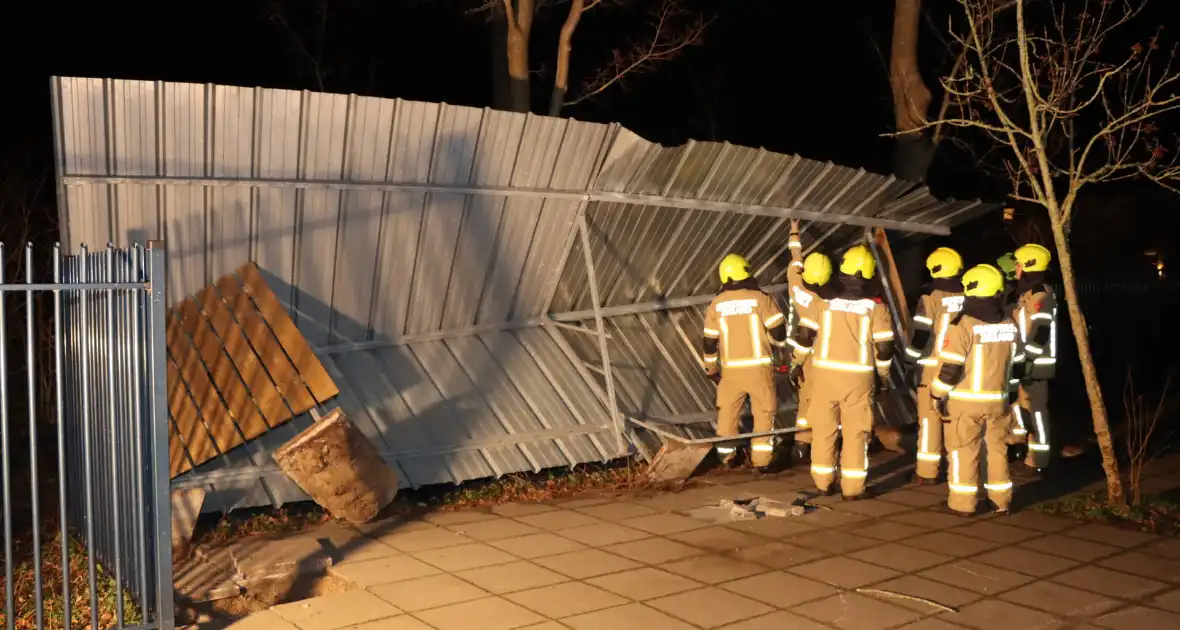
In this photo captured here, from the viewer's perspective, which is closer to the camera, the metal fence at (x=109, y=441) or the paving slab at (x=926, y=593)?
Result: the metal fence at (x=109, y=441)

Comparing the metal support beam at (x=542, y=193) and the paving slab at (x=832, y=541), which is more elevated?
the metal support beam at (x=542, y=193)

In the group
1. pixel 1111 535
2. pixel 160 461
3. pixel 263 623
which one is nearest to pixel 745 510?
pixel 1111 535

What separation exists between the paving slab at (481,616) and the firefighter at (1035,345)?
213 inches

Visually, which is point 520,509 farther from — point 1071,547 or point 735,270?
point 1071,547

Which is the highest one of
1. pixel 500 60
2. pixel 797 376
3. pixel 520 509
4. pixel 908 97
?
pixel 500 60

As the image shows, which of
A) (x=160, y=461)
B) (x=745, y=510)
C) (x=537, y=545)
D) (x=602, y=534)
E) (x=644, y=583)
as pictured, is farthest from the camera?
(x=745, y=510)

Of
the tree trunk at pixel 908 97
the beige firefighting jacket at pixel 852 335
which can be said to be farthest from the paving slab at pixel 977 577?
the tree trunk at pixel 908 97

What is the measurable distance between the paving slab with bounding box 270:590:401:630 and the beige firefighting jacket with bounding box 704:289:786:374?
4021mm

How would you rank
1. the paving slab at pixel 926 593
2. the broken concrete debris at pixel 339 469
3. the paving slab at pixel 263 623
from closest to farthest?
the paving slab at pixel 263 623 < the paving slab at pixel 926 593 < the broken concrete debris at pixel 339 469

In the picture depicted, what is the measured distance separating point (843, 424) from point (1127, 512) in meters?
2.07

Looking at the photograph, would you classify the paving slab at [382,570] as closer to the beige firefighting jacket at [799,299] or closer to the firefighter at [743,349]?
the firefighter at [743,349]

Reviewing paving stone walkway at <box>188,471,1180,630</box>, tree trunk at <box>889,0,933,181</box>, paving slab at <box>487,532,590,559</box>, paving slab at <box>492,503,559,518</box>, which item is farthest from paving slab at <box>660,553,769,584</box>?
tree trunk at <box>889,0,933,181</box>

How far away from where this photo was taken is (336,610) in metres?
5.55

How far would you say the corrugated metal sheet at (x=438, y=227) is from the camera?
6.94 m
